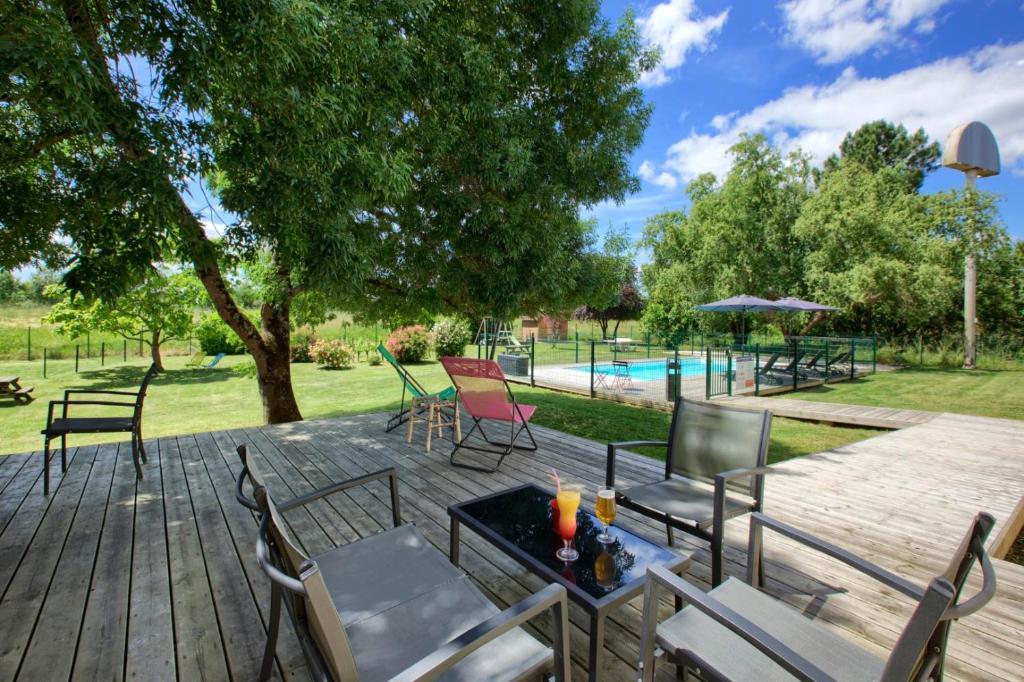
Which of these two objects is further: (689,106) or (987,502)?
(689,106)

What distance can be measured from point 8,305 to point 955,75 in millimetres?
52562

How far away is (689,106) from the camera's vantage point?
1242 centimetres

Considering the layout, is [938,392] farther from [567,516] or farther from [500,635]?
[500,635]

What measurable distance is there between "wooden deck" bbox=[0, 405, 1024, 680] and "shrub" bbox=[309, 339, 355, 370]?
1025 cm

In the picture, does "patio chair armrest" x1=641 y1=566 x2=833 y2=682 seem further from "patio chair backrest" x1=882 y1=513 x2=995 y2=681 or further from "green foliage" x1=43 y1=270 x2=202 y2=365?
"green foliage" x1=43 y1=270 x2=202 y2=365

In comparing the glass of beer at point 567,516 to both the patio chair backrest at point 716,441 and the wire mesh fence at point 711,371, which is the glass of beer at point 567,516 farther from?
the wire mesh fence at point 711,371

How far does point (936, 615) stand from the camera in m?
0.97

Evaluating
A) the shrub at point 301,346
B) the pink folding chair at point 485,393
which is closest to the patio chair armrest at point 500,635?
the pink folding chair at point 485,393

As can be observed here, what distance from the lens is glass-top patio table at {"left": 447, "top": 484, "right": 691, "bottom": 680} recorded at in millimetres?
1542

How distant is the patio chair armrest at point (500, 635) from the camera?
1.10 m

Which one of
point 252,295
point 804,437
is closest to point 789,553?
point 804,437

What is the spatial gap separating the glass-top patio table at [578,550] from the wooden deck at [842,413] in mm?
4944

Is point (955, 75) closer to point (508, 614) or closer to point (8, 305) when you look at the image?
point (508, 614)

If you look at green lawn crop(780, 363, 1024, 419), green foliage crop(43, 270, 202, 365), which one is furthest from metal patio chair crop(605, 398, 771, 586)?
green foliage crop(43, 270, 202, 365)
